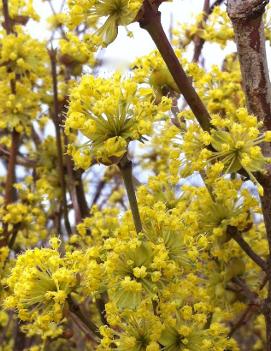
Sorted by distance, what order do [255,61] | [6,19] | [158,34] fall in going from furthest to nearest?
[6,19] → [255,61] → [158,34]

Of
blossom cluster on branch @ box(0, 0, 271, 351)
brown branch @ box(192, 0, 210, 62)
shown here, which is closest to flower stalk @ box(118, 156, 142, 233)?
blossom cluster on branch @ box(0, 0, 271, 351)

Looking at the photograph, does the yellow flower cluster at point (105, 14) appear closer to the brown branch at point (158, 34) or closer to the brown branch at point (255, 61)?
the brown branch at point (158, 34)

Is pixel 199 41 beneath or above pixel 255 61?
above

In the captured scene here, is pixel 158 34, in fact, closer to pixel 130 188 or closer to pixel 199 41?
pixel 130 188

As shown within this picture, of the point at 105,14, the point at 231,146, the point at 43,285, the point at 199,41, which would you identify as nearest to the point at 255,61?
the point at 231,146

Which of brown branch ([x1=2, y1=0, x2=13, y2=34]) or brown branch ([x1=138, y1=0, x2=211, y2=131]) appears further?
brown branch ([x1=2, y1=0, x2=13, y2=34])

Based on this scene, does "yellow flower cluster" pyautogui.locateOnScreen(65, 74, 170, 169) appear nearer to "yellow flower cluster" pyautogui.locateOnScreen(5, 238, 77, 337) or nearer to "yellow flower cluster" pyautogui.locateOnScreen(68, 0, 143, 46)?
"yellow flower cluster" pyautogui.locateOnScreen(68, 0, 143, 46)

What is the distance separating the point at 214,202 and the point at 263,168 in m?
0.40

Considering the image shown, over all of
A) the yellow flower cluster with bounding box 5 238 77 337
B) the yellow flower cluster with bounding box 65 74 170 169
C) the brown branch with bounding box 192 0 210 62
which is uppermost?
the brown branch with bounding box 192 0 210 62

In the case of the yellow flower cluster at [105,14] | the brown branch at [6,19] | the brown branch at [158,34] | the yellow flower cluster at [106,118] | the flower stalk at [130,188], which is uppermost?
the brown branch at [6,19]

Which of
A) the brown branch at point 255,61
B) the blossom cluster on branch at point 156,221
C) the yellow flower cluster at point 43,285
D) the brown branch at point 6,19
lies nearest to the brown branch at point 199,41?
the blossom cluster on branch at point 156,221

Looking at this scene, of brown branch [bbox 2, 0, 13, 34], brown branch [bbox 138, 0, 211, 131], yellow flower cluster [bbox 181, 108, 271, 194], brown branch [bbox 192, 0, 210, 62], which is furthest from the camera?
brown branch [bbox 192, 0, 210, 62]

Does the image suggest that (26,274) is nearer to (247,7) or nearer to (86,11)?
(86,11)

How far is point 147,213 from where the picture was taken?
1.99 meters
